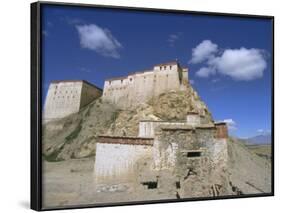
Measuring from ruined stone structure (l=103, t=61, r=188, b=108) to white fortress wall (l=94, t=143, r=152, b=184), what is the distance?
425mm

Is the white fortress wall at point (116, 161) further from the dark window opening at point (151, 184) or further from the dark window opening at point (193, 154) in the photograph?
the dark window opening at point (193, 154)

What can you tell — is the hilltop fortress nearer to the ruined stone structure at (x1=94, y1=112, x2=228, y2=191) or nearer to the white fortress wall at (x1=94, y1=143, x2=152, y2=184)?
the ruined stone structure at (x1=94, y1=112, x2=228, y2=191)

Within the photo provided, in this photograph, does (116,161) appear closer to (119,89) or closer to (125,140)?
(125,140)

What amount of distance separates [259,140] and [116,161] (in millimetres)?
1686

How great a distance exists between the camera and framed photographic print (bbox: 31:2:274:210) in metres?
7.26

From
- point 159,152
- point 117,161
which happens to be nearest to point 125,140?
point 117,161

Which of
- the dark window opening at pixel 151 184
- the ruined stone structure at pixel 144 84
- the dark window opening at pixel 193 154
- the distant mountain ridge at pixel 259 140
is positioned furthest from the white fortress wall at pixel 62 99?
the distant mountain ridge at pixel 259 140

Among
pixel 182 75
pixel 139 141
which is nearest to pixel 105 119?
pixel 139 141

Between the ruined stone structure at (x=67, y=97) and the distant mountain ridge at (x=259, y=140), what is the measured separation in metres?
1.79

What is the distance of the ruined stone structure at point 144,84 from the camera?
24.7 ft

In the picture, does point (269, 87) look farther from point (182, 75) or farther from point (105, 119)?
point (105, 119)

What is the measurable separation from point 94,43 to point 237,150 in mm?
1947

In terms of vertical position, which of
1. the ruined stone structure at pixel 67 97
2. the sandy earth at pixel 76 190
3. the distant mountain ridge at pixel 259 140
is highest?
the ruined stone structure at pixel 67 97

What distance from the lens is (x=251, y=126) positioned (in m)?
8.26
